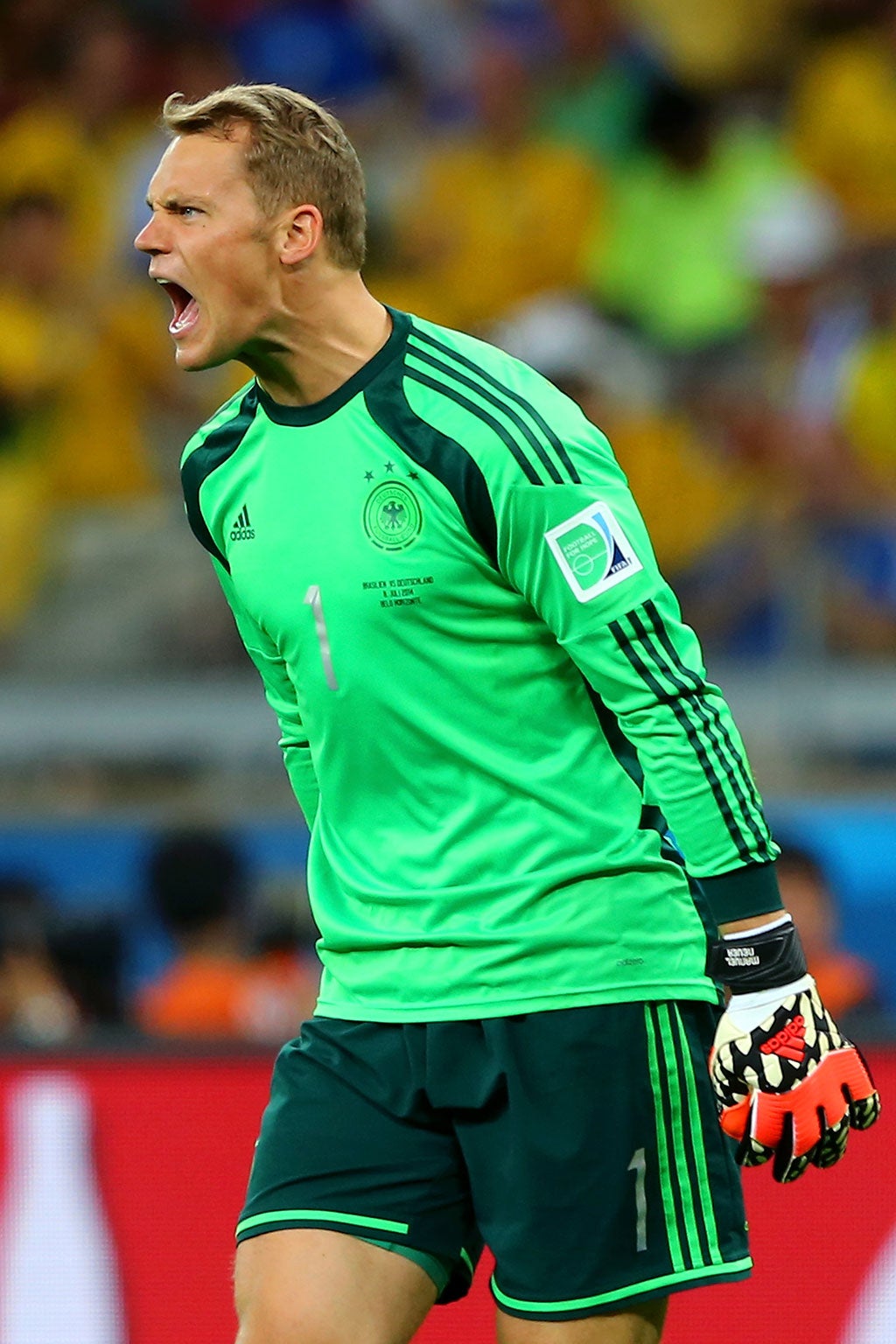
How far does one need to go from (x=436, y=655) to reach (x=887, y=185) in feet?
15.7

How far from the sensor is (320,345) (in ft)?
8.84

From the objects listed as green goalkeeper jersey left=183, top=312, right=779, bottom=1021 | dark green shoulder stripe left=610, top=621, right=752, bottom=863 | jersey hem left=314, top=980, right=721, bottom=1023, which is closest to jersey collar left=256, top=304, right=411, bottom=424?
green goalkeeper jersey left=183, top=312, right=779, bottom=1021

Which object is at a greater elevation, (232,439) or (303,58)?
(303,58)

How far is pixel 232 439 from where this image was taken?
9.27 ft

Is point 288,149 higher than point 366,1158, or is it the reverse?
point 288,149

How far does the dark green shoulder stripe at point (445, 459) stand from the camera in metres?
2.54

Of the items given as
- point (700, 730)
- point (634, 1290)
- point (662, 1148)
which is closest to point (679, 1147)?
point (662, 1148)

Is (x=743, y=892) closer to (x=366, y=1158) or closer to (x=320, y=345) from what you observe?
(x=366, y=1158)

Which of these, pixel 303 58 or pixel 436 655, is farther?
pixel 303 58

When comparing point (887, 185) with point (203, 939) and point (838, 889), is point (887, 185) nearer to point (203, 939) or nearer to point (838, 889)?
point (838, 889)

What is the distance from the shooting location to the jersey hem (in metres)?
2.61

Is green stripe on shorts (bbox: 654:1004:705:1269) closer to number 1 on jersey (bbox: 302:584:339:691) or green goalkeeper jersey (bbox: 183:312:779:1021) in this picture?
green goalkeeper jersey (bbox: 183:312:779:1021)

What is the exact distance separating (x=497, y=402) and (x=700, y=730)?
475mm

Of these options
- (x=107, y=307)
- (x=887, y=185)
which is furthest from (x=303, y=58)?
(x=887, y=185)
